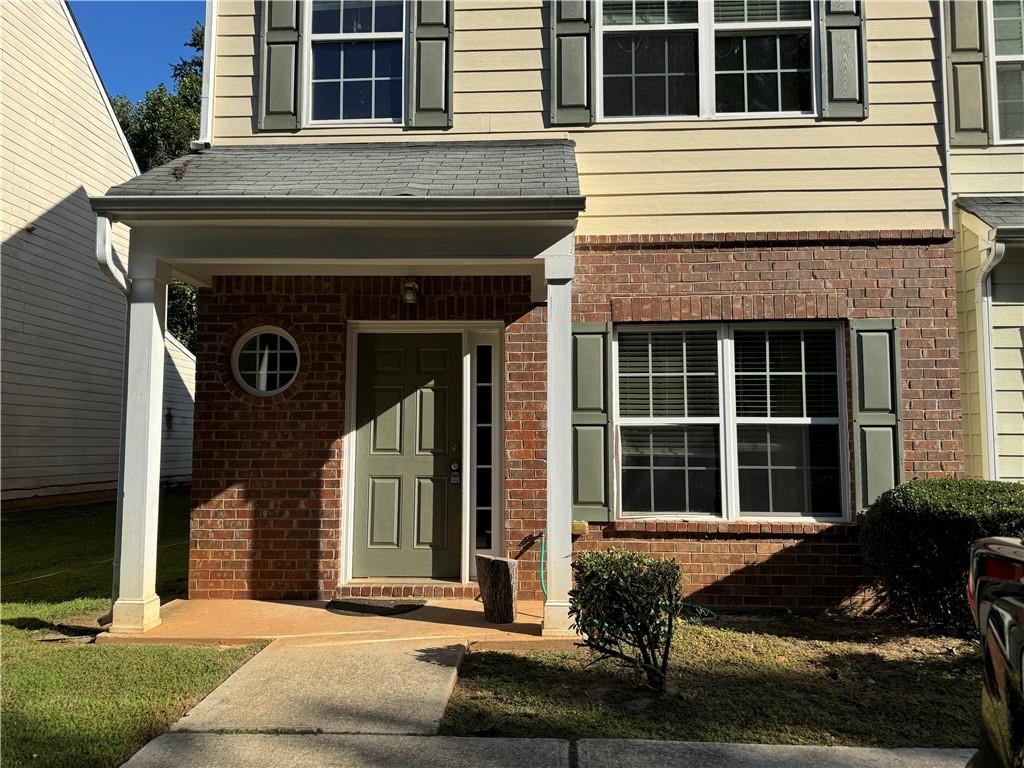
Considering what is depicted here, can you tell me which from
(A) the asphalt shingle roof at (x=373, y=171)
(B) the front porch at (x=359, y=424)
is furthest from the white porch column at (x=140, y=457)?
(A) the asphalt shingle roof at (x=373, y=171)

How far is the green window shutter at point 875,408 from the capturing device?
5629 mm

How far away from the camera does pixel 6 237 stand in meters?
10.4

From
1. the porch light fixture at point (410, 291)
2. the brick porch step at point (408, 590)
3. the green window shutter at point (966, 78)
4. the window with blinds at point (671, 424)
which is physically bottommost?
the brick porch step at point (408, 590)

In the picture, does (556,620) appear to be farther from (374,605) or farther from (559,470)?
(374,605)

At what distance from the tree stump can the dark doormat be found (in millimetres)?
735

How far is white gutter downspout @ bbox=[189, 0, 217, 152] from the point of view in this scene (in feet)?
20.4

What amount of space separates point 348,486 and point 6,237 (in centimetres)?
786

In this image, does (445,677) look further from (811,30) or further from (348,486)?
(811,30)

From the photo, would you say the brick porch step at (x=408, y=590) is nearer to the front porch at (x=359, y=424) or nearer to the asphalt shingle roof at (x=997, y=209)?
the front porch at (x=359, y=424)

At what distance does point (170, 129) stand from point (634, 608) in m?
20.9

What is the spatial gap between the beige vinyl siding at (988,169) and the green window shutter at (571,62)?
3.07 meters

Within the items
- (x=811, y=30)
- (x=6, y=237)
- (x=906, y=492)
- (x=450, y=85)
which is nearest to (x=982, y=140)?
(x=811, y=30)

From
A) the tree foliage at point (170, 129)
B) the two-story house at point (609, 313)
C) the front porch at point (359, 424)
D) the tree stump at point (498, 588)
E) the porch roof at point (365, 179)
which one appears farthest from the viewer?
the tree foliage at point (170, 129)

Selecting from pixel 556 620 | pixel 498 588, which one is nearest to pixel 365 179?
pixel 498 588
